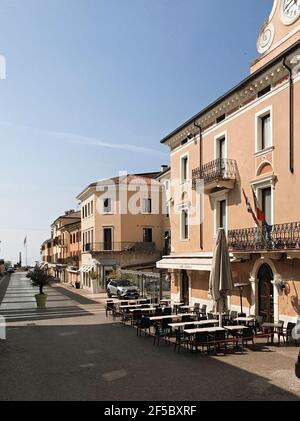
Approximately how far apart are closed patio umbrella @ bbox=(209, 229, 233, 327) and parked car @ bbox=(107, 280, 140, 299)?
1737 centimetres

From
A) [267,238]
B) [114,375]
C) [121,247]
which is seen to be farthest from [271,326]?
[121,247]

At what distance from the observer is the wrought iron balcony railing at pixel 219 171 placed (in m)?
21.2

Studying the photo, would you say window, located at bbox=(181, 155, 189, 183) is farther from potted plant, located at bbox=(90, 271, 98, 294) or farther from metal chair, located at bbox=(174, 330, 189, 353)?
potted plant, located at bbox=(90, 271, 98, 294)

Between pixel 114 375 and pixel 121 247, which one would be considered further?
pixel 121 247

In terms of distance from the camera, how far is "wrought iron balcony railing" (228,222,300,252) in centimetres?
1656

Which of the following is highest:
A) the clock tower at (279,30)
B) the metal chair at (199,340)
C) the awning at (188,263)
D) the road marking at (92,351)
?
the clock tower at (279,30)

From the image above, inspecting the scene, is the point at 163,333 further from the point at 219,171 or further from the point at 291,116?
the point at 291,116

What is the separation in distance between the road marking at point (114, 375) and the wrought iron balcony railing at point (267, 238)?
291 inches

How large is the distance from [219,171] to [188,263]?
5.16 meters

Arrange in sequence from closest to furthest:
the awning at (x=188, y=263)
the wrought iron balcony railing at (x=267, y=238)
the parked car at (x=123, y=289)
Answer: the wrought iron balcony railing at (x=267, y=238)
the awning at (x=188, y=263)
the parked car at (x=123, y=289)

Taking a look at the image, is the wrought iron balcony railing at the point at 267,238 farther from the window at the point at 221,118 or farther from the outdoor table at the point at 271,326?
the window at the point at 221,118

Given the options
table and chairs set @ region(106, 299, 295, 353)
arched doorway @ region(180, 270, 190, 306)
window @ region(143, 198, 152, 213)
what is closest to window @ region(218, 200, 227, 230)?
table and chairs set @ region(106, 299, 295, 353)

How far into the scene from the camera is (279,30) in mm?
20344

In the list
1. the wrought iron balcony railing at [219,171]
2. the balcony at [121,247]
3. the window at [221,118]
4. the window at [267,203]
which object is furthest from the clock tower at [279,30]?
the balcony at [121,247]
